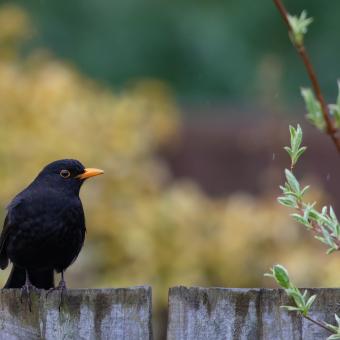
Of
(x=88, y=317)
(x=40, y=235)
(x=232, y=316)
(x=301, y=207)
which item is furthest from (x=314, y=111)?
(x=40, y=235)

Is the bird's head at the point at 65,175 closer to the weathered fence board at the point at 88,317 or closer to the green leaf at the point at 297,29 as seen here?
the weathered fence board at the point at 88,317

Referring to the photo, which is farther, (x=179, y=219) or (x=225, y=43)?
(x=225, y=43)

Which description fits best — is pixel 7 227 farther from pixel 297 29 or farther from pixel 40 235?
pixel 297 29

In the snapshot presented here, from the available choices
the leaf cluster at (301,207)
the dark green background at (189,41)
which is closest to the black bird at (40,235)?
the leaf cluster at (301,207)

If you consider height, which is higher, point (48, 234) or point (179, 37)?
point (179, 37)

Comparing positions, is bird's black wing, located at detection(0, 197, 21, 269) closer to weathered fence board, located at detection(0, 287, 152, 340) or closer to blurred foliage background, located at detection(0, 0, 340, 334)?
weathered fence board, located at detection(0, 287, 152, 340)

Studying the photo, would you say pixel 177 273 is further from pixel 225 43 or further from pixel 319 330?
pixel 225 43

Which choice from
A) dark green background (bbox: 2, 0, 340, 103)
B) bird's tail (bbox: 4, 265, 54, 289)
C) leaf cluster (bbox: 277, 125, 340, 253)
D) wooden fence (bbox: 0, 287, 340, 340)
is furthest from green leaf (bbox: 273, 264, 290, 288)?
dark green background (bbox: 2, 0, 340, 103)

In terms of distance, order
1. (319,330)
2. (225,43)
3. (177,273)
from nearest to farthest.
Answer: (319,330) → (177,273) → (225,43)

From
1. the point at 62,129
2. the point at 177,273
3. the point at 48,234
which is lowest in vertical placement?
the point at 48,234

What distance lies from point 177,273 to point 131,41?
10.7 meters

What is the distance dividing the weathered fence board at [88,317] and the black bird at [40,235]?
1447 mm

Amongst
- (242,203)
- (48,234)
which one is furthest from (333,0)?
(48,234)

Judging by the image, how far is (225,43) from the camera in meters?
18.6
